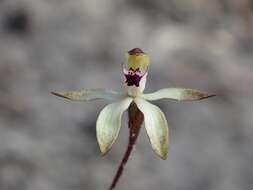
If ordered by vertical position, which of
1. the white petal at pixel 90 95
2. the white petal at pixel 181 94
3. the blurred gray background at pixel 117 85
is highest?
the white petal at pixel 181 94

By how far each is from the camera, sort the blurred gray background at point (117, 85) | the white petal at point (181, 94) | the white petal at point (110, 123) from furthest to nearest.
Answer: the blurred gray background at point (117, 85), the white petal at point (181, 94), the white petal at point (110, 123)

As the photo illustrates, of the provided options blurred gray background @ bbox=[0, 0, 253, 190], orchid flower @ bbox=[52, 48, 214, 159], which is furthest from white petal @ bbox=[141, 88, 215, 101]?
blurred gray background @ bbox=[0, 0, 253, 190]

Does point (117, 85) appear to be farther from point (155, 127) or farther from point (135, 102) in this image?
point (155, 127)

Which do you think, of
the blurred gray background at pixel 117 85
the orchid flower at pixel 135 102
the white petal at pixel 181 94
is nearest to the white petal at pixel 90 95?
the orchid flower at pixel 135 102

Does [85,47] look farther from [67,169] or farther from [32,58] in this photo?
[67,169]

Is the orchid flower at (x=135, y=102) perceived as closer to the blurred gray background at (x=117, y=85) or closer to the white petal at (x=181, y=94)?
the white petal at (x=181, y=94)

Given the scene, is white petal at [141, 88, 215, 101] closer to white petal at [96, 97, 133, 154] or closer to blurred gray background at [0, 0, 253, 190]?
white petal at [96, 97, 133, 154]
